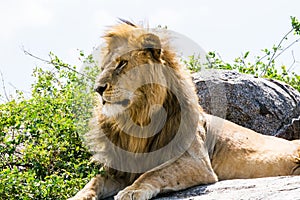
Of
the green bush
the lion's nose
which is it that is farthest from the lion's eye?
the green bush

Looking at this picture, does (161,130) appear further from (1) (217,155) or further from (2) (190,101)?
(1) (217,155)

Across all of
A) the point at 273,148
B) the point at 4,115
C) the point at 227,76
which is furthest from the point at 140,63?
the point at 227,76

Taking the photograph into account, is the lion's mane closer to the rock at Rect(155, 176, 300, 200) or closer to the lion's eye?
the lion's eye

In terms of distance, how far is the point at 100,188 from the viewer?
470 centimetres

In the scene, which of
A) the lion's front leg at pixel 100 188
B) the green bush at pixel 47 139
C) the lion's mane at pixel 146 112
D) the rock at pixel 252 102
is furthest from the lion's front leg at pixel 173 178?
the rock at pixel 252 102

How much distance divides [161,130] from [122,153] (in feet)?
1.11

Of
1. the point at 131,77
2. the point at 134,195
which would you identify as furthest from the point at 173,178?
the point at 131,77

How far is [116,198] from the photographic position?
4.16 meters

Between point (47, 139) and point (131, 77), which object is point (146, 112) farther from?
point (47, 139)

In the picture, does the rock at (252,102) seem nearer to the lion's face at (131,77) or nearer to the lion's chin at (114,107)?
the lion's face at (131,77)

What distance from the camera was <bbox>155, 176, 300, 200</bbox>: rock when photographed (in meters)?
3.80

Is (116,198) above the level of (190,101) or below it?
below

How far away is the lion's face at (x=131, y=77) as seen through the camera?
4.22 m

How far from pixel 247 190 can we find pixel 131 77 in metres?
1.06
